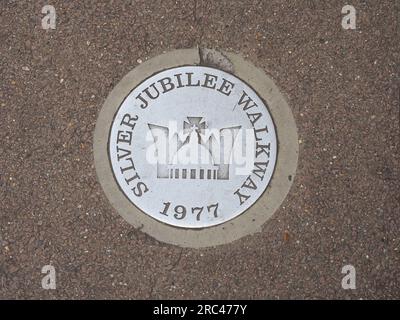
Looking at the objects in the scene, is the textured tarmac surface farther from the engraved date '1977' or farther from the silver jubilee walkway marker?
→ the engraved date '1977'

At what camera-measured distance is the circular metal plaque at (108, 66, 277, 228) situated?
3934mm

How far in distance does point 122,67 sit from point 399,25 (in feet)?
6.29

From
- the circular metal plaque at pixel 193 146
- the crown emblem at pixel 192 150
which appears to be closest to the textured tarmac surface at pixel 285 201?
the circular metal plaque at pixel 193 146

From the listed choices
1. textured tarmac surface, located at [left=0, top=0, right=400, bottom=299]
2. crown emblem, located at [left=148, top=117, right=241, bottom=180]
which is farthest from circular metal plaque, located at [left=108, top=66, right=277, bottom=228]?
textured tarmac surface, located at [left=0, top=0, right=400, bottom=299]

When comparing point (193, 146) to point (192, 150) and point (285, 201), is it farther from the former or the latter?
point (285, 201)

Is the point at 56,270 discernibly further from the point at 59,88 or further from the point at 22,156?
the point at 59,88

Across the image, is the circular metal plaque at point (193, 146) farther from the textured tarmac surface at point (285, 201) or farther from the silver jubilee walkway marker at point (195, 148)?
the textured tarmac surface at point (285, 201)

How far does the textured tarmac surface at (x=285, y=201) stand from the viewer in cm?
392

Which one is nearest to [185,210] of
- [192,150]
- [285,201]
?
[192,150]

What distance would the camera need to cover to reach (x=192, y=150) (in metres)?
3.93

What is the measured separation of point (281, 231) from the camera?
12.9 feet

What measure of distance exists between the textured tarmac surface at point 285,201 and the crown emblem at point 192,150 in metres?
0.47

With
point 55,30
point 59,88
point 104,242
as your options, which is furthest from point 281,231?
point 55,30

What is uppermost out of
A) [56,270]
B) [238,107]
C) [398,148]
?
[238,107]
